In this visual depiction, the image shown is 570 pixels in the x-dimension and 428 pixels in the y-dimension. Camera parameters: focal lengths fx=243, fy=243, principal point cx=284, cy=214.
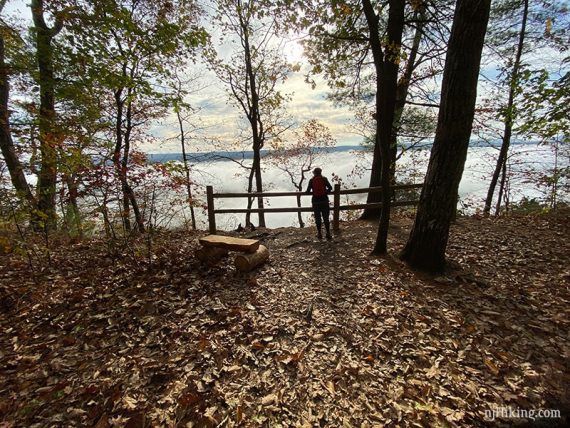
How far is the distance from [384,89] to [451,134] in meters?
1.34

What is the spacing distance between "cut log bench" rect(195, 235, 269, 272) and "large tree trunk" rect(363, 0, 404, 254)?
246 cm

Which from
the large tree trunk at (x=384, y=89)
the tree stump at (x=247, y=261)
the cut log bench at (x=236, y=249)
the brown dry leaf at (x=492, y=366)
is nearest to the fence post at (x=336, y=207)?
the large tree trunk at (x=384, y=89)

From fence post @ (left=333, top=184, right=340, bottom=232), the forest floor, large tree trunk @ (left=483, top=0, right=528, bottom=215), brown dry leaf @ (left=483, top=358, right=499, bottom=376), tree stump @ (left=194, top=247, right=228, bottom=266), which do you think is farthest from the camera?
fence post @ (left=333, top=184, right=340, bottom=232)

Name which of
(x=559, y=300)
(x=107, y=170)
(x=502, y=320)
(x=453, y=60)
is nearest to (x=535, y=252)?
(x=559, y=300)

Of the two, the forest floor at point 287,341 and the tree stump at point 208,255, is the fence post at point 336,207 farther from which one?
the tree stump at point 208,255

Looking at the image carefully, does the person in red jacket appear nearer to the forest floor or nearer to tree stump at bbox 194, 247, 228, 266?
the forest floor

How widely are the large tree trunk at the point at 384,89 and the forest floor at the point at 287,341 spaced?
0.80 metres

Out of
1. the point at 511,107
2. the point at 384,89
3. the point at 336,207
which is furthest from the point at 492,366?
the point at 511,107

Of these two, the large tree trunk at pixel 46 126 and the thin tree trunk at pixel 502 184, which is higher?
the large tree trunk at pixel 46 126

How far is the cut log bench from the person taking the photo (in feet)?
15.2

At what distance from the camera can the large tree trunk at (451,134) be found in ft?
11.3

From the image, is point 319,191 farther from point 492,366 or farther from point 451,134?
point 492,366

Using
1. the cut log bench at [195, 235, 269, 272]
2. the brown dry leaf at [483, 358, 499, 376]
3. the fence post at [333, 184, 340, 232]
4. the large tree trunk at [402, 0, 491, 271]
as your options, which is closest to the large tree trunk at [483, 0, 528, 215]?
the large tree trunk at [402, 0, 491, 271]

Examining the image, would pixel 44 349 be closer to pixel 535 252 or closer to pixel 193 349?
pixel 193 349
